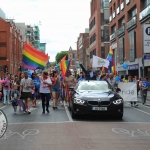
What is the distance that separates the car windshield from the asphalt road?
121 centimetres

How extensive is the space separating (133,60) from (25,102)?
29442 mm

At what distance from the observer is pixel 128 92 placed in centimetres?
1836

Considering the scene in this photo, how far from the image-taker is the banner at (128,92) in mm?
18203

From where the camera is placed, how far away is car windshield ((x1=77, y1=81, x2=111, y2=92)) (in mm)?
13266

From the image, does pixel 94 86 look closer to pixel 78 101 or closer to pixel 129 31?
pixel 78 101

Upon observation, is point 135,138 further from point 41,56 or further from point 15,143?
point 41,56

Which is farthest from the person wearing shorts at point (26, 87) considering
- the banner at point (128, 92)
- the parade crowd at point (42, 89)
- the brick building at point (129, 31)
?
the brick building at point (129, 31)

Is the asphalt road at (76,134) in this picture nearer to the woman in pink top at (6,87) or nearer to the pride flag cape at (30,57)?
the woman in pink top at (6,87)

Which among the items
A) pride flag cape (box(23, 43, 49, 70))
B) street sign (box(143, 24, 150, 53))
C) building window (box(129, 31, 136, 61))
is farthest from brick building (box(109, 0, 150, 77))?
pride flag cape (box(23, 43, 49, 70))

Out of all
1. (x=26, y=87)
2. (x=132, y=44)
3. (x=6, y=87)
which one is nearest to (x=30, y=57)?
(x=6, y=87)

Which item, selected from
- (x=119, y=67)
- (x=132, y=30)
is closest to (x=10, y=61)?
(x=119, y=67)

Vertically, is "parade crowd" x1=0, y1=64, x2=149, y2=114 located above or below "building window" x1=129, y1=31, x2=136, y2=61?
below

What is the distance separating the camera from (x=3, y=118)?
7332mm

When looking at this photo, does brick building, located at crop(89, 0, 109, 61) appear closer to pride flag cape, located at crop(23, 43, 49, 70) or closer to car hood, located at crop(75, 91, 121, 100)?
pride flag cape, located at crop(23, 43, 49, 70)
